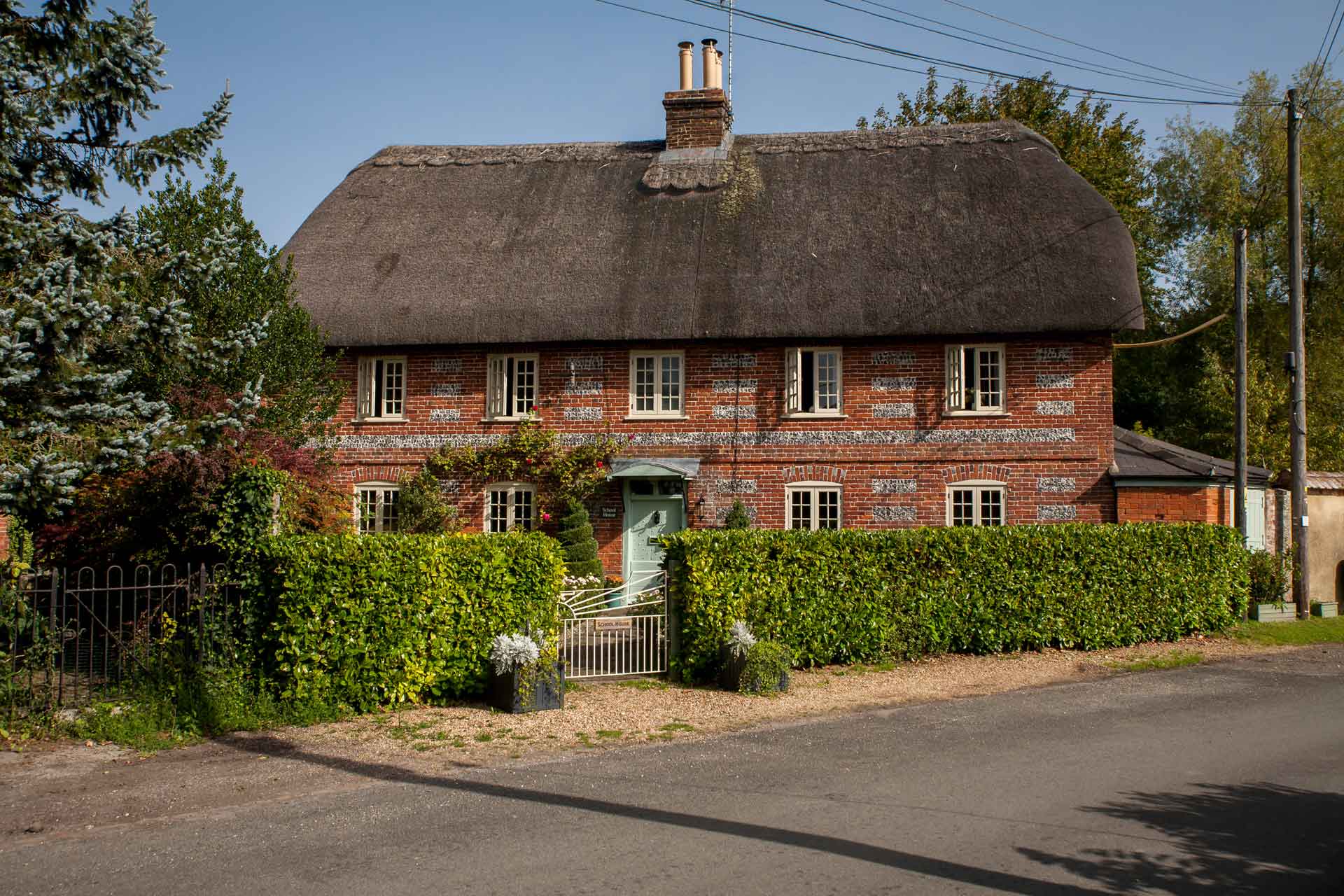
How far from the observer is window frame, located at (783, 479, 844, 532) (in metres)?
19.2

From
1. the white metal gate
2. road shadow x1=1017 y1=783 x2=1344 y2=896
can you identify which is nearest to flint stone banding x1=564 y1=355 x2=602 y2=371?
the white metal gate

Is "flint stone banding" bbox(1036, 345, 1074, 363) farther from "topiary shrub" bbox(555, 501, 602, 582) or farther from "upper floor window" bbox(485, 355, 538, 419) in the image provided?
"upper floor window" bbox(485, 355, 538, 419)

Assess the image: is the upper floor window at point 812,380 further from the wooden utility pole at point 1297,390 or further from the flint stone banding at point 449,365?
the wooden utility pole at point 1297,390

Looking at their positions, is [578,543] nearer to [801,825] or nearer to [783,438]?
[783,438]

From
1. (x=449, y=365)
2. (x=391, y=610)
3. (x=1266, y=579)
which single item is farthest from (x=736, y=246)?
(x=391, y=610)

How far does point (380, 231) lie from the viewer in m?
21.5

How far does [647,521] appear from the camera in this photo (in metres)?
19.5

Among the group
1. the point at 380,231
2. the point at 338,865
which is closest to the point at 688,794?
the point at 338,865

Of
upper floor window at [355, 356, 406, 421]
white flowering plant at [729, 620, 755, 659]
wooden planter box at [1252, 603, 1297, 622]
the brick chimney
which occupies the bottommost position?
wooden planter box at [1252, 603, 1297, 622]

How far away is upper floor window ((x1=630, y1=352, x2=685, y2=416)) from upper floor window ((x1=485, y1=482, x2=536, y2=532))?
8.14 ft

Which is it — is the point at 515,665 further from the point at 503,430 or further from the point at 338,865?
the point at 503,430

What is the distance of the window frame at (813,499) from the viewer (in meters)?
19.2

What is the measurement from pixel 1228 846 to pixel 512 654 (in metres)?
6.65

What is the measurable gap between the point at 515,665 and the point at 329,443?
10.4 metres
